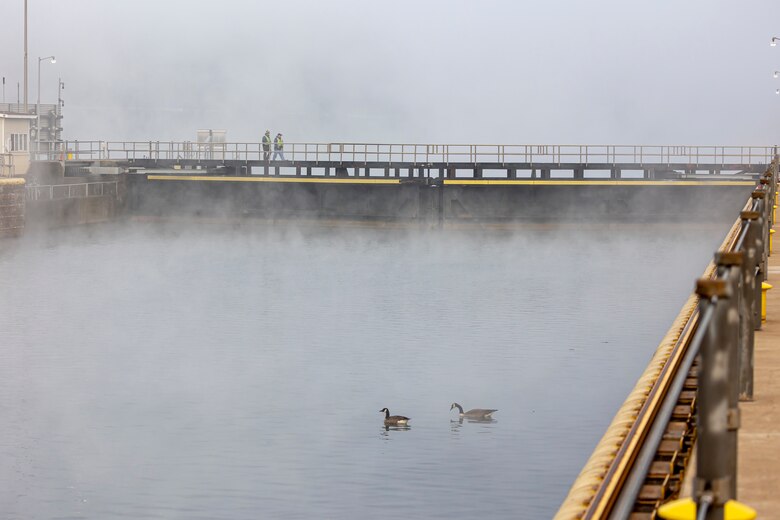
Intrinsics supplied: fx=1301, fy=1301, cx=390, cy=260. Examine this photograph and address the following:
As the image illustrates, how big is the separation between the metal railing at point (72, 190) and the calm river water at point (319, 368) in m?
1.66

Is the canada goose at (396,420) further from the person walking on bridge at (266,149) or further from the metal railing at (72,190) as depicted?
the person walking on bridge at (266,149)

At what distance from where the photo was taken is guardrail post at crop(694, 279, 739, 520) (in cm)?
345

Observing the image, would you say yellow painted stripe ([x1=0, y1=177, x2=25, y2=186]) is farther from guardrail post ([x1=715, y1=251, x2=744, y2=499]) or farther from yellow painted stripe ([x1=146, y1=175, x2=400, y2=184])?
guardrail post ([x1=715, y1=251, x2=744, y2=499])

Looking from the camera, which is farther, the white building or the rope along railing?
the white building

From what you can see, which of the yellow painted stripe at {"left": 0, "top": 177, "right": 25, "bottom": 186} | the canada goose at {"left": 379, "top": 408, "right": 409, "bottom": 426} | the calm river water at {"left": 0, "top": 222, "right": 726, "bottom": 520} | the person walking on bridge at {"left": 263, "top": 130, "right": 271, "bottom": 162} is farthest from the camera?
the person walking on bridge at {"left": 263, "top": 130, "right": 271, "bottom": 162}

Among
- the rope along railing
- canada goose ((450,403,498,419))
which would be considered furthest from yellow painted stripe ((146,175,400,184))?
the rope along railing

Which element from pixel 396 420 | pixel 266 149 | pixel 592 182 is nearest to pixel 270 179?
pixel 266 149

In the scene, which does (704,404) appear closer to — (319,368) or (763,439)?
(763,439)

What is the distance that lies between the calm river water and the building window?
9967mm

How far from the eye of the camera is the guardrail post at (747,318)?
7117 mm

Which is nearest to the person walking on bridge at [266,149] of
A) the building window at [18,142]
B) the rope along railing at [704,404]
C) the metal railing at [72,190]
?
the metal railing at [72,190]

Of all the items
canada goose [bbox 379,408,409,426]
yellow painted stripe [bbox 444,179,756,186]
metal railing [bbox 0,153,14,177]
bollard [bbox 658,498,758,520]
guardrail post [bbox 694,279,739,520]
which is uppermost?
metal railing [bbox 0,153,14,177]

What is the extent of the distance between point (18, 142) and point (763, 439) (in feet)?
202

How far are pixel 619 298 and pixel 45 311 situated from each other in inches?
697
